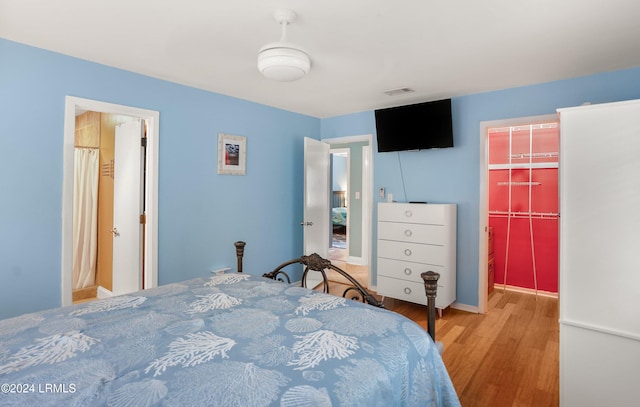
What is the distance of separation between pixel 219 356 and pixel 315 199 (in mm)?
3498

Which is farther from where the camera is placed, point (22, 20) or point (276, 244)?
point (276, 244)

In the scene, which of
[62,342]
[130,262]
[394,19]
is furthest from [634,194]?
[130,262]

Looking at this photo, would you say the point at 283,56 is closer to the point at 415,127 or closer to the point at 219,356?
the point at 219,356

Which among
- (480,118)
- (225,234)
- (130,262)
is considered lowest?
(130,262)

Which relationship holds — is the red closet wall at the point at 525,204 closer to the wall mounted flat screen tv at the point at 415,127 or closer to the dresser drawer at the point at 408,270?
the wall mounted flat screen tv at the point at 415,127

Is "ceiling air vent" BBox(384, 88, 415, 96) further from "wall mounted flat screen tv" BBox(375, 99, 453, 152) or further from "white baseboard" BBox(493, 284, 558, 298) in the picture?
"white baseboard" BBox(493, 284, 558, 298)

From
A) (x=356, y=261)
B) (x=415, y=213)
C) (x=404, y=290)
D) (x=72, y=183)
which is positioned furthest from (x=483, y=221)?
(x=72, y=183)

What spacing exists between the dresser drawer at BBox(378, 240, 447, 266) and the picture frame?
185 centimetres

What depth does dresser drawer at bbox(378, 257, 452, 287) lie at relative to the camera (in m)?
3.59

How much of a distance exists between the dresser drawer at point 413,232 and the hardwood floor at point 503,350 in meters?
0.81

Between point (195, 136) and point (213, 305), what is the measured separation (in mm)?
2239

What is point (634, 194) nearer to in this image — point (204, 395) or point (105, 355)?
point (204, 395)

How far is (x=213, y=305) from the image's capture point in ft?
5.80

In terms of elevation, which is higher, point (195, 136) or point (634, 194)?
point (195, 136)
